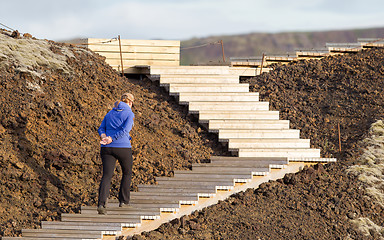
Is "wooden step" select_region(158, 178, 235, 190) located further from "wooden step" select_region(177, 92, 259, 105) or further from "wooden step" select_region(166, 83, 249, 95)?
"wooden step" select_region(166, 83, 249, 95)

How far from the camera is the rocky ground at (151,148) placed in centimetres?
952

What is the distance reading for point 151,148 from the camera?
11.4 m

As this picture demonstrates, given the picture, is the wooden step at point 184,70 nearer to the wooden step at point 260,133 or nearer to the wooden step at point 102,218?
the wooden step at point 260,133

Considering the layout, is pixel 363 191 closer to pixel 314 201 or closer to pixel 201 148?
pixel 314 201

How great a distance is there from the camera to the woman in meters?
8.84

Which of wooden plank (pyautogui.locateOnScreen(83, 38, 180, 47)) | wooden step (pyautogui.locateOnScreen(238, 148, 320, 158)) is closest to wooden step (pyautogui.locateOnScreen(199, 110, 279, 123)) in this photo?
wooden step (pyautogui.locateOnScreen(238, 148, 320, 158))

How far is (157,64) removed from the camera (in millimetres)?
15062

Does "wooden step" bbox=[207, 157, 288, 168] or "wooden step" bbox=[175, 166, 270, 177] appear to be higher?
"wooden step" bbox=[207, 157, 288, 168]

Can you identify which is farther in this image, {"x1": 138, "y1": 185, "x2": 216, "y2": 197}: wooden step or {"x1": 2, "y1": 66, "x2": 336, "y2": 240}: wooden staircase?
{"x1": 138, "y1": 185, "x2": 216, "y2": 197}: wooden step

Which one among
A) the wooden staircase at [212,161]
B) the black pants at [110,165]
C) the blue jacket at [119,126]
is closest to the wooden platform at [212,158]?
the wooden staircase at [212,161]

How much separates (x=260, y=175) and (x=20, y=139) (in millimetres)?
4256

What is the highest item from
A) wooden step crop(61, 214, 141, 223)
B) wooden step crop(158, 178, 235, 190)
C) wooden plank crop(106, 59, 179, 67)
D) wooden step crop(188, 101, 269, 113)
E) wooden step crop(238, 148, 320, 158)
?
wooden plank crop(106, 59, 179, 67)

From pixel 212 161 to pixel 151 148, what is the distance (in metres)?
1.18

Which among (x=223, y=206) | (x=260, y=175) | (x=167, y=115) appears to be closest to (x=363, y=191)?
(x=260, y=175)
